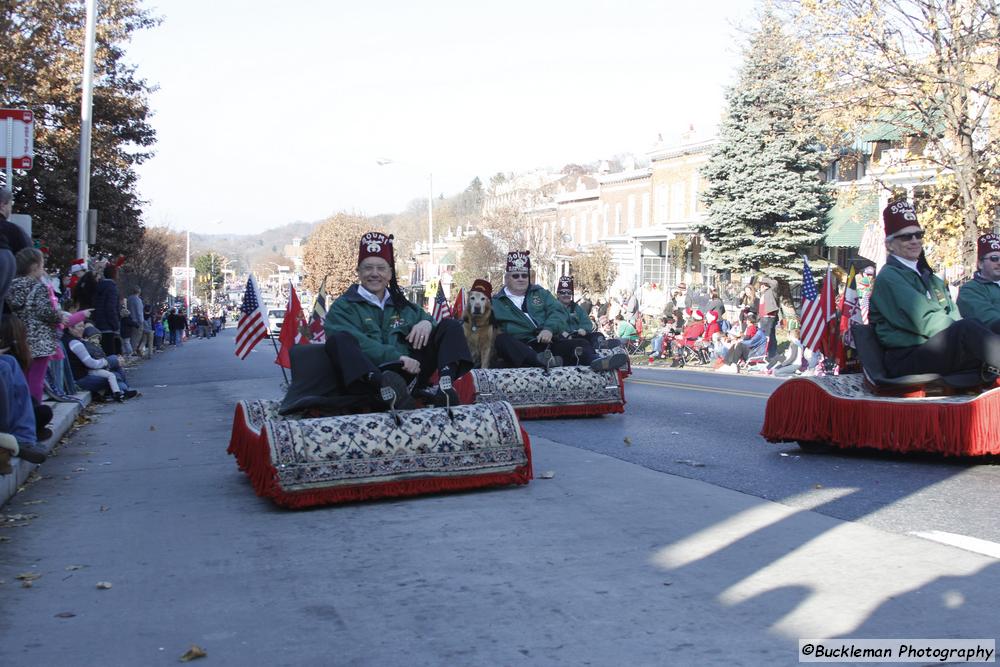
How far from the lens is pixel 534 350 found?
532 inches

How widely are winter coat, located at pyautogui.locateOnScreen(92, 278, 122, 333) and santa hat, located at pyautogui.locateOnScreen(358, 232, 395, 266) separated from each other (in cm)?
1127

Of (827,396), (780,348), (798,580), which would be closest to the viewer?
(798,580)

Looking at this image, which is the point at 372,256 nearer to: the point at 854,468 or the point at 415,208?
the point at 854,468

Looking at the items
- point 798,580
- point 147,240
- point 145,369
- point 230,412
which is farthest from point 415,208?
point 798,580

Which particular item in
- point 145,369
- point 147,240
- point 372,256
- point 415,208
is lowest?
point 145,369

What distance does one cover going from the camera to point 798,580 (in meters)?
5.23

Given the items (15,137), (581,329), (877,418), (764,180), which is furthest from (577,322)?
(764,180)

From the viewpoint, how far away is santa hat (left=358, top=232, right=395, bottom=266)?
872 cm

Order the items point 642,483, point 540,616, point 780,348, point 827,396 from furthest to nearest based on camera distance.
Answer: point 780,348 < point 827,396 < point 642,483 < point 540,616

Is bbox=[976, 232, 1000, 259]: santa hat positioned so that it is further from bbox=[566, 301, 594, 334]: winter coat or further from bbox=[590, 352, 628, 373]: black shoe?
bbox=[566, 301, 594, 334]: winter coat

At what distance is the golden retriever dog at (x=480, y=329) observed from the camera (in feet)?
44.5

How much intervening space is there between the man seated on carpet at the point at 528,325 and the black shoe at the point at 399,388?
16.7ft

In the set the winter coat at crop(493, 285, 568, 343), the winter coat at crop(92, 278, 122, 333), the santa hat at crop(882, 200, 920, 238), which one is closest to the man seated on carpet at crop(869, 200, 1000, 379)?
the santa hat at crop(882, 200, 920, 238)

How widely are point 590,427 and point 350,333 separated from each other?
14.4 ft
